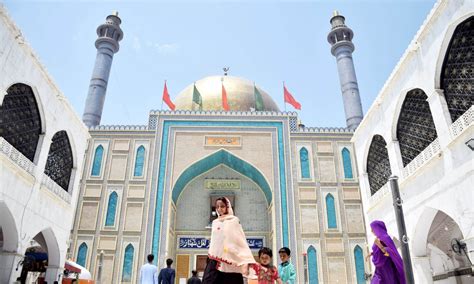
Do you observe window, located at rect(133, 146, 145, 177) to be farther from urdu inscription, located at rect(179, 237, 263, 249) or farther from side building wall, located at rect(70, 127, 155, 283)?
urdu inscription, located at rect(179, 237, 263, 249)

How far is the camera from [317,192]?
1311 centimetres

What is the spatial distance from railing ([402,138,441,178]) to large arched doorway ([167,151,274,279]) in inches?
239

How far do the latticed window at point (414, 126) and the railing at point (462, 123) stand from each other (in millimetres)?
1265

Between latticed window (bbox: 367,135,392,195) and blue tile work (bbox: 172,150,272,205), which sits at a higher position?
blue tile work (bbox: 172,150,272,205)

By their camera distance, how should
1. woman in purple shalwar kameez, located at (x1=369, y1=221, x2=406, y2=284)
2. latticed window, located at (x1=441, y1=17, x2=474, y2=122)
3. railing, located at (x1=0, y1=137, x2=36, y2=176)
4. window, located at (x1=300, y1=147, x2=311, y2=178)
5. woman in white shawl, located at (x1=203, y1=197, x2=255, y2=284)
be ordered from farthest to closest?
window, located at (x1=300, y1=147, x2=311, y2=178) → railing, located at (x1=0, y1=137, x2=36, y2=176) → latticed window, located at (x1=441, y1=17, x2=474, y2=122) → woman in purple shalwar kameez, located at (x1=369, y1=221, x2=406, y2=284) → woman in white shawl, located at (x1=203, y1=197, x2=255, y2=284)

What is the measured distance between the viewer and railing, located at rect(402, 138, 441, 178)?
6953 mm

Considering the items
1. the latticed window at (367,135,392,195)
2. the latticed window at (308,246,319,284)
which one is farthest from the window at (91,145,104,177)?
the latticed window at (367,135,392,195)

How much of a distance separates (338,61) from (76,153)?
1320 cm

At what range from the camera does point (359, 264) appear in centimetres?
1206

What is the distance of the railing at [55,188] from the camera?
7876 millimetres

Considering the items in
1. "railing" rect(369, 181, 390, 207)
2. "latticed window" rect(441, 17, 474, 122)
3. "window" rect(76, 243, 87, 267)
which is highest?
"latticed window" rect(441, 17, 474, 122)

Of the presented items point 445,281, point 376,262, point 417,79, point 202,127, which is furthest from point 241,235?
point 202,127

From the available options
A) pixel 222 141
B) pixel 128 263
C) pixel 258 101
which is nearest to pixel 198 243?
pixel 128 263

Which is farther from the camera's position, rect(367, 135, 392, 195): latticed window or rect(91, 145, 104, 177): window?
rect(91, 145, 104, 177): window
